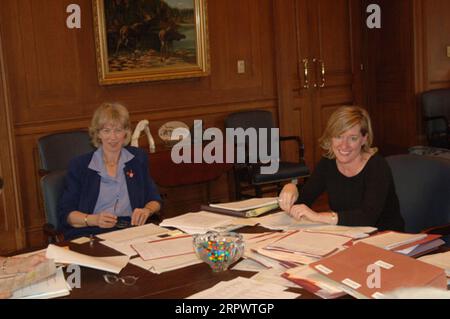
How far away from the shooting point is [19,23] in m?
4.84

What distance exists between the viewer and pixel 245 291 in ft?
6.20

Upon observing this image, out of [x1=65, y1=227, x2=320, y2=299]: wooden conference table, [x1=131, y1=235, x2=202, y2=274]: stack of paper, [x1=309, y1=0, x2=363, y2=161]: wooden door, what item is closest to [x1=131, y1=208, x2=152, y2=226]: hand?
[x1=131, y1=235, x2=202, y2=274]: stack of paper

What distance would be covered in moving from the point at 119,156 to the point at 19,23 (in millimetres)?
2077

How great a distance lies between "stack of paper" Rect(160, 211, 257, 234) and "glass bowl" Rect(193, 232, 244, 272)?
41 centimetres

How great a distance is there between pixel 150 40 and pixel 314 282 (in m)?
3.83

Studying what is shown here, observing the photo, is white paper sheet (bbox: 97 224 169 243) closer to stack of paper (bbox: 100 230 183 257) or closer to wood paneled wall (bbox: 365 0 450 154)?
stack of paper (bbox: 100 230 183 257)

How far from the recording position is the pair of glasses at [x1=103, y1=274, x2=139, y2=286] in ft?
6.72

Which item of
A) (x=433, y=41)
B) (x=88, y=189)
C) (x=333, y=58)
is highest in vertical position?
(x=433, y=41)

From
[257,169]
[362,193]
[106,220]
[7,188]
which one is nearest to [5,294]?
[106,220]

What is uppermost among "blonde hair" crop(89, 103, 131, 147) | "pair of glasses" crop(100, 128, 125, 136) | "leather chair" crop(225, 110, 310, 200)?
"blonde hair" crop(89, 103, 131, 147)

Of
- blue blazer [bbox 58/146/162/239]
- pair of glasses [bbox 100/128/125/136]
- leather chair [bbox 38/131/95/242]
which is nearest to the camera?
blue blazer [bbox 58/146/162/239]

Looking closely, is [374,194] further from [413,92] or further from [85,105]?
[413,92]

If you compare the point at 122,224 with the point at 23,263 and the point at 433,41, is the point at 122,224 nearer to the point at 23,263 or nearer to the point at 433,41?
the point at 23,263
